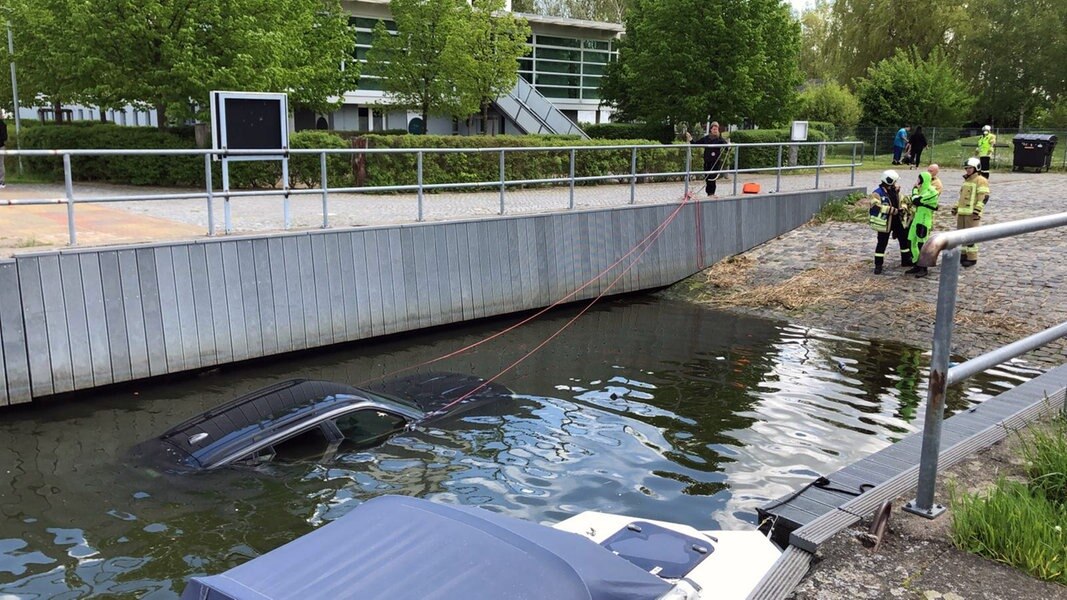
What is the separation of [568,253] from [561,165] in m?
5.82

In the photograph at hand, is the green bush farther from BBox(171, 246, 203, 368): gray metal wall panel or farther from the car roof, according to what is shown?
the car roof

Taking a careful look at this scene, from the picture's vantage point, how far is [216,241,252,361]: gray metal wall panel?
11414 mm

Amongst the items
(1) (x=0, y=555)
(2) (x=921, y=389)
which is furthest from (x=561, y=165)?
(1) (x=0, y=555)

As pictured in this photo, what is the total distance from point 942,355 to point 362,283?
9990mm

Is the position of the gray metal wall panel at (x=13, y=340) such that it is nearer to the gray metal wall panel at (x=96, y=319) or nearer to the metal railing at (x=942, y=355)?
the gray metal wall panel at (x=96, y=319)

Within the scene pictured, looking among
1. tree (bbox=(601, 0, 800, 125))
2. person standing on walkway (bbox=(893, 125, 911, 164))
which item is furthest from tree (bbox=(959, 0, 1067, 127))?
tree (bbox=(601, 0, 800, 125))

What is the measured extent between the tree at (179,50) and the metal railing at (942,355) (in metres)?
18.9

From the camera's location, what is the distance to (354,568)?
322 cm

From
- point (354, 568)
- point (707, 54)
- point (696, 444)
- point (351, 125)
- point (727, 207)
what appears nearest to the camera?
point (354, 568)

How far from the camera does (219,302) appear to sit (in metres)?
11.3

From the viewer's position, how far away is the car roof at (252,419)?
23.3ft

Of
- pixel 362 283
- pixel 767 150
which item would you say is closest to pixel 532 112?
pixel 767 150

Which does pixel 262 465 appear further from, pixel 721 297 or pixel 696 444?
pixel 721 297

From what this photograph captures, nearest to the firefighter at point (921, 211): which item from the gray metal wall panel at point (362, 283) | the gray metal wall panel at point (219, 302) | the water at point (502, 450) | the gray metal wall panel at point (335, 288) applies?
the water at point (502, 450)
